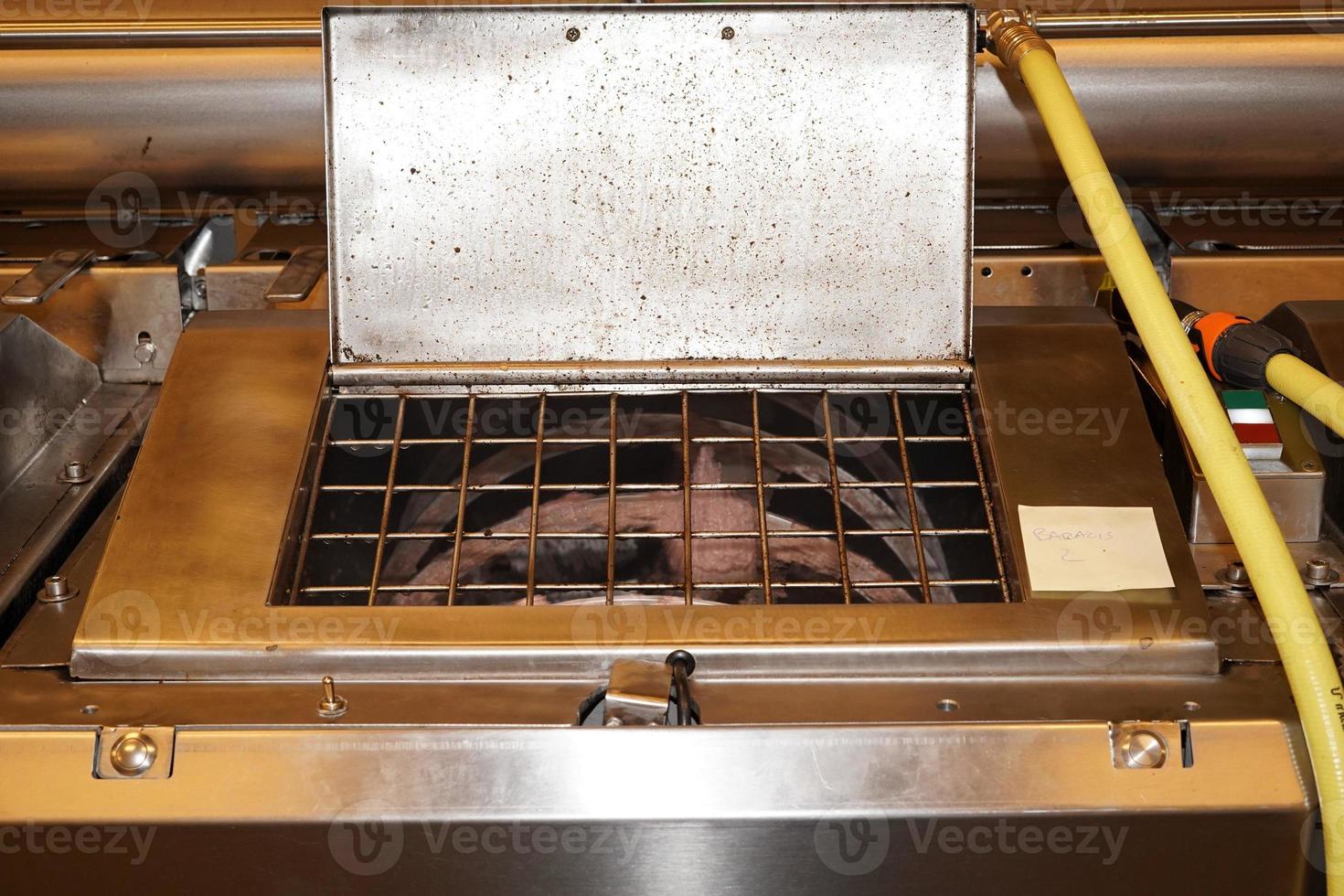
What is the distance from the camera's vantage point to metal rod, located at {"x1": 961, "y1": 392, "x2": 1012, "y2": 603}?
99cm

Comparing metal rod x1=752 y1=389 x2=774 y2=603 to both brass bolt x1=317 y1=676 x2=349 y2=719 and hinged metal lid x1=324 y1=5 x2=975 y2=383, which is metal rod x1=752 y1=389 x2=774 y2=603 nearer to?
hinged metal lid x1=324 y1=5 x2=975 y2=383

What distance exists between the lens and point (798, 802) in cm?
83

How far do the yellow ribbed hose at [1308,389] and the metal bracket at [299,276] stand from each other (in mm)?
910

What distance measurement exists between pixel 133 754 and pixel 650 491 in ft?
1.63

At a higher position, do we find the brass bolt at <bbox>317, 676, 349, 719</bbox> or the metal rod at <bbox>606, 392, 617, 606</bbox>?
the metal rod at <bbox>606, 392, 617, 606</bbox>

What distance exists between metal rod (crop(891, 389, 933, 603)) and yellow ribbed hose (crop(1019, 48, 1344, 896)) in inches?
8.3

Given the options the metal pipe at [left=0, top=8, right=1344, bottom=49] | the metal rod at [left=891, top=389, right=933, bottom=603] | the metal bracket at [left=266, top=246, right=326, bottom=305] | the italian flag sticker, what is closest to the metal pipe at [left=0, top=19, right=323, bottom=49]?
the metal pipe at [left=0, top=8, right=1344, bottom=49]

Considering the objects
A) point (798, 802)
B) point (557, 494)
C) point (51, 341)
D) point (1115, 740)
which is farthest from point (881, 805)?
point (51, 341)

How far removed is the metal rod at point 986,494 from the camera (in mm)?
990

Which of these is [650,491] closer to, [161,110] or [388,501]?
[388,501]

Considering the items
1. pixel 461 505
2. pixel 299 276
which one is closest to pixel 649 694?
pixel 461 505

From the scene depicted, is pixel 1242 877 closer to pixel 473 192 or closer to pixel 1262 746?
pixel 1262 746

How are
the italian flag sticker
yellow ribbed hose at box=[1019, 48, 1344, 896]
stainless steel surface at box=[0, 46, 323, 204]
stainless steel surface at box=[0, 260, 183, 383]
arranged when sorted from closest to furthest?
yellow ribbed hose at box=[1019, 48, 1344, 896], the italian flag sticker, stainless steel surface at box=[0, 260, 183, 383], stainless steel surface at box=[0, 46, 323, 204]

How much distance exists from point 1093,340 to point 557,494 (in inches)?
21.4
